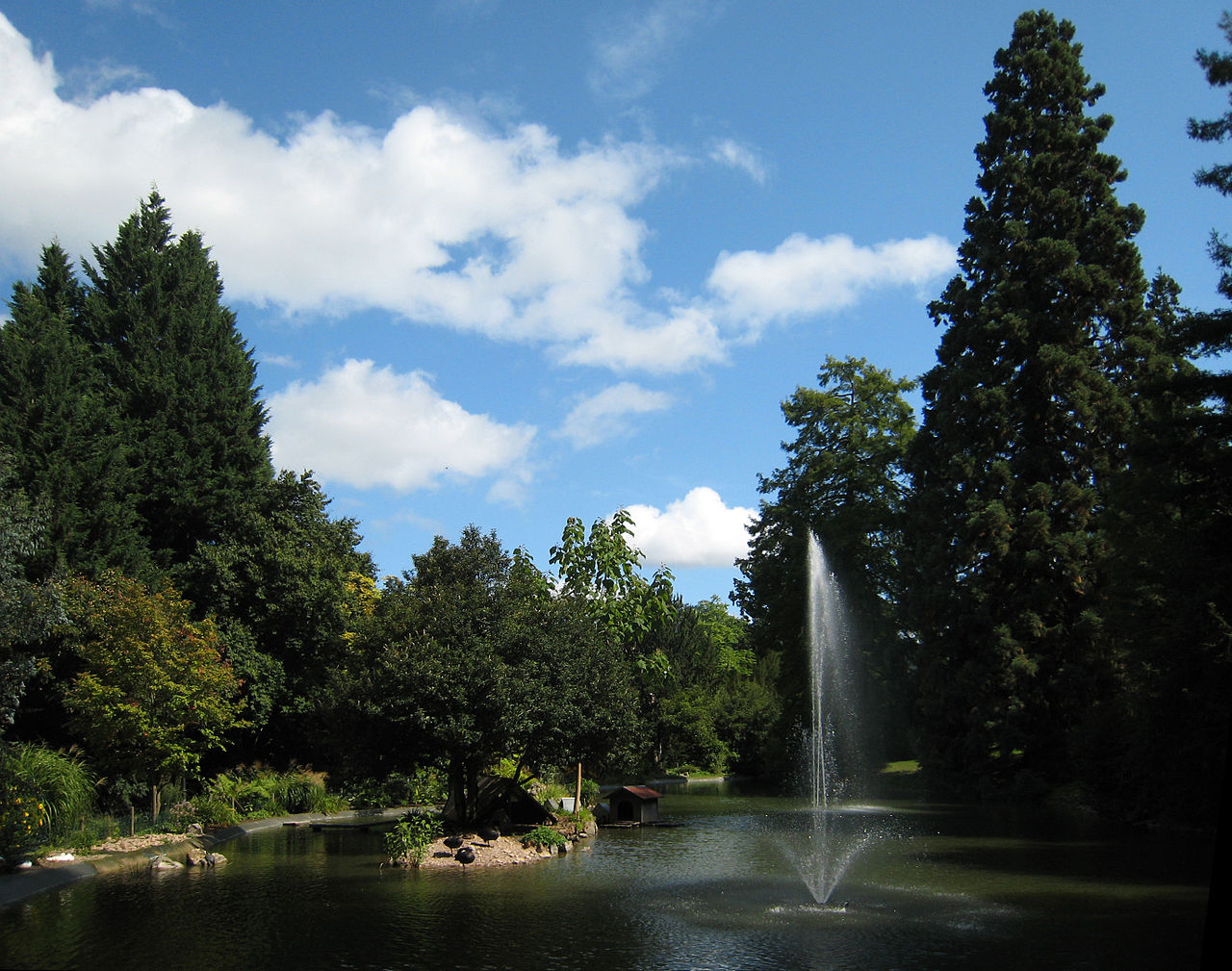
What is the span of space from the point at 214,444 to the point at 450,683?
81.1 ft

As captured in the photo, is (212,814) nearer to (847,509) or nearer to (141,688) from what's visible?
(141,688)

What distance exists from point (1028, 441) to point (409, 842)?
3118cm

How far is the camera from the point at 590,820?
102 feet

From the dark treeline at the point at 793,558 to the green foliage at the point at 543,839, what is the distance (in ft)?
5.77

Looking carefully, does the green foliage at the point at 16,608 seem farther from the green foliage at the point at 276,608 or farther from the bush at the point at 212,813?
the green foliage at the point at 276,608

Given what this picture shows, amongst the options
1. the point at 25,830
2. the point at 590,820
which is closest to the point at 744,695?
the point at 590,820

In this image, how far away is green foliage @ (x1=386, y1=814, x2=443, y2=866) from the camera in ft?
71.8

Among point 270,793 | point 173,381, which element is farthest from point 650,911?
point 173,381

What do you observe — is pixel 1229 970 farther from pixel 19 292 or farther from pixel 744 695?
pixel 744 695

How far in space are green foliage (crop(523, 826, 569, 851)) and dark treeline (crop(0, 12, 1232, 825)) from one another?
69.2 inches

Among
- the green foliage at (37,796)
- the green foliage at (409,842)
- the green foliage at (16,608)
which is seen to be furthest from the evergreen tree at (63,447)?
the green foliage at (409,842)

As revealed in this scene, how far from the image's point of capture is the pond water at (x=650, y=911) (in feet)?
41.9

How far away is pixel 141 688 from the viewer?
77.2 feet

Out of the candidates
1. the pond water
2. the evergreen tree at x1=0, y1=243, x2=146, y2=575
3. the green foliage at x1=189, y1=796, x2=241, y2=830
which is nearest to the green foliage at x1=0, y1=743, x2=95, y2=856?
the pond water
